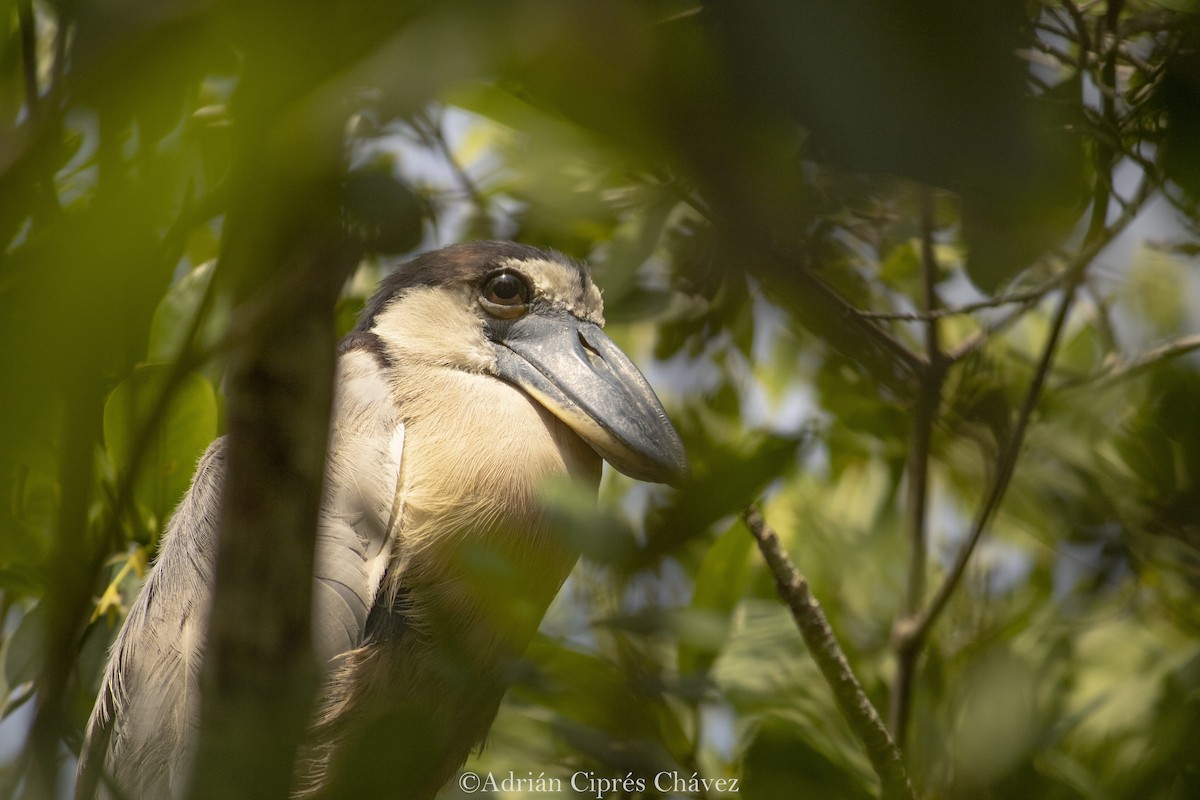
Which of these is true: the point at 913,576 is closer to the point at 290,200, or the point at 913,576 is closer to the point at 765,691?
the point at 765,691

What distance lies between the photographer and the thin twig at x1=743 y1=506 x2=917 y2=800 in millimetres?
1807

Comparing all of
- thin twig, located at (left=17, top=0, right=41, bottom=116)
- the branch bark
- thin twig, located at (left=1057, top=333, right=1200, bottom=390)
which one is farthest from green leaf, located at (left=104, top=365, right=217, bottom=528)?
thin twig, located at (left=1057, top=333, right=1200, bottom=390)

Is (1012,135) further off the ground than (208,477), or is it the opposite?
(1012,135)

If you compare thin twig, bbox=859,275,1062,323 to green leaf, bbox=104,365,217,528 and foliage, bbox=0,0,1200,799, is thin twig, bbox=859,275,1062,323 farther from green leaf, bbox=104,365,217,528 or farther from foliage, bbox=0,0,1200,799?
green leaf, bbox=104,365,217,528

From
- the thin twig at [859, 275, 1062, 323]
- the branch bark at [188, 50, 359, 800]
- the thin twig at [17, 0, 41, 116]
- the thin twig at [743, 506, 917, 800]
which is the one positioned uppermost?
the thin twig at [17, 0, 41, 116]

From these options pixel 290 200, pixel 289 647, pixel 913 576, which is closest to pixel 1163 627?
pixel 913 576

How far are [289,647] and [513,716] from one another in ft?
2.50

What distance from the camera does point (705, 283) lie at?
4.41 feet

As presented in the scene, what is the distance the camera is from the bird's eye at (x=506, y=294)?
2641 millimetres

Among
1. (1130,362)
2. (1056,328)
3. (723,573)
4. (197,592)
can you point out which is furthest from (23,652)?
(1130,362)

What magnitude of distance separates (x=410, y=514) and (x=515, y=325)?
0.68m

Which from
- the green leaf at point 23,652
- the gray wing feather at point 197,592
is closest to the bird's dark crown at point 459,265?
the gray wing feather at point 197,592

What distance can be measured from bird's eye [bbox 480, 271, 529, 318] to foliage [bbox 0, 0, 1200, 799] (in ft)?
0.56

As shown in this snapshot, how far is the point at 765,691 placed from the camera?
1.44 m
